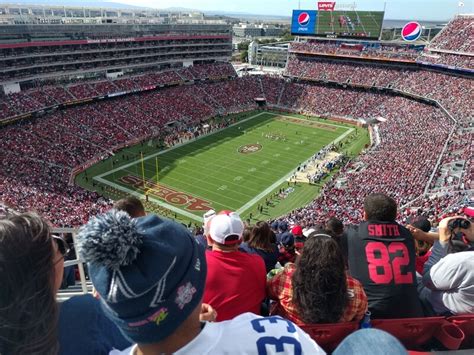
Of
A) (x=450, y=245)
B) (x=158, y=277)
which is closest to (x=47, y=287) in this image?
(x=158, y=277)

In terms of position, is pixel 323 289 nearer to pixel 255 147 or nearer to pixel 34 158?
pixel 34 158

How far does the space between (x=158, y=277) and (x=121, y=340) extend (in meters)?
0.77

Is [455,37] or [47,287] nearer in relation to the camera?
[47,287]

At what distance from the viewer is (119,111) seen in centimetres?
4031

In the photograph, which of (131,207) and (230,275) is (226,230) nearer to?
(230,275)

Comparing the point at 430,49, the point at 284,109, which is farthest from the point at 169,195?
the point at 430,49

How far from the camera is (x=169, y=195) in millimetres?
27141

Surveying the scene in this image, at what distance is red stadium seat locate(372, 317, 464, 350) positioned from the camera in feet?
9.77

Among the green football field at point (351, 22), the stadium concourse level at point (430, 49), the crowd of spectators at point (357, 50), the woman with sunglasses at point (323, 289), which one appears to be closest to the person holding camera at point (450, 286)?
the woman with sunglasses at point (323, 289)

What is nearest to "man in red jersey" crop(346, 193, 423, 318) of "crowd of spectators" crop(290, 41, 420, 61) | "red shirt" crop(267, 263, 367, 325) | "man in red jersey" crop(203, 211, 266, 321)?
"red shirt" crop(267, 263, 367, 325)

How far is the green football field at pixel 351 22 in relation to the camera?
51406 millimetres

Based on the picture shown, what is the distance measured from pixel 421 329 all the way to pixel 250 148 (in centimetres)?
3352

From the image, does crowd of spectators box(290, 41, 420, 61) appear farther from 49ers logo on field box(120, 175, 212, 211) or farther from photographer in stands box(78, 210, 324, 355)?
photographer in stands box(78, 210, 324, 355)

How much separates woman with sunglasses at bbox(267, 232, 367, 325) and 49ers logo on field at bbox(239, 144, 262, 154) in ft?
106
